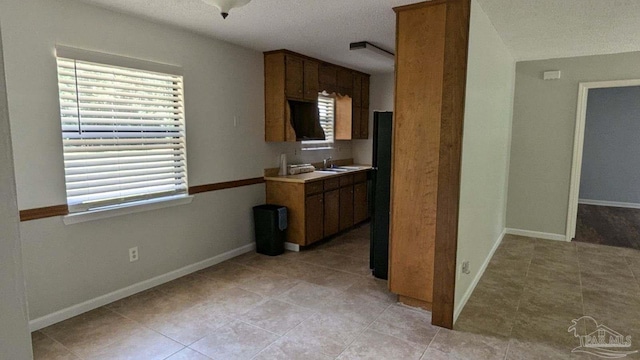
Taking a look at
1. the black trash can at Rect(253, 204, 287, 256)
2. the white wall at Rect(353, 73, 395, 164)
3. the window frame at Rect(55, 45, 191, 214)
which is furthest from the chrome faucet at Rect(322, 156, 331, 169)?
the window frame at Rect(55, 45, 191, 214)

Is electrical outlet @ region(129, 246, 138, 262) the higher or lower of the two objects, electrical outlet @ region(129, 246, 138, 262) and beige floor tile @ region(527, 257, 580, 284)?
the higher

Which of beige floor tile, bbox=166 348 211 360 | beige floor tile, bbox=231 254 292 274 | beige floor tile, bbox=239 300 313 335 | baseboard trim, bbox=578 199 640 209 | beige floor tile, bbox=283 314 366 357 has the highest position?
baseboard trim, bbox=578 199 640 209

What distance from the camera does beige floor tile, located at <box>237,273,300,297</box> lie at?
3.29 metres

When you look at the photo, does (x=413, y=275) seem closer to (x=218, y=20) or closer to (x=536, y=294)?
(x=536, y=294)

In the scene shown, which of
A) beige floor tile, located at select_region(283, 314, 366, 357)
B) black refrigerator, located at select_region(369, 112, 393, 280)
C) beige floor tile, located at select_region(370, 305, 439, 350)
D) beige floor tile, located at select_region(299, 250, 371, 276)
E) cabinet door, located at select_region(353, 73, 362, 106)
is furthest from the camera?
cabinet door, located at select_region(353, 73, 362, 106)

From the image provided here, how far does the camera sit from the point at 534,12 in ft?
9.52

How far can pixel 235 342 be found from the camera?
250cm

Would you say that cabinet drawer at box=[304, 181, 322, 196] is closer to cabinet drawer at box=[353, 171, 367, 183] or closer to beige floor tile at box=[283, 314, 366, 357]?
cabinet drawer at box=[353, 171, 367, 183]

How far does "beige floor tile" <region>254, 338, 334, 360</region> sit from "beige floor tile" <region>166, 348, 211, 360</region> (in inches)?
13.8

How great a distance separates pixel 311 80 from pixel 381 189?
2.04 metres

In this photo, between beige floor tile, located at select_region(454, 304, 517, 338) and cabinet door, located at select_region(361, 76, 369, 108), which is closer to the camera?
beige floor tile, located at select_region(454, 304, 517, 338)

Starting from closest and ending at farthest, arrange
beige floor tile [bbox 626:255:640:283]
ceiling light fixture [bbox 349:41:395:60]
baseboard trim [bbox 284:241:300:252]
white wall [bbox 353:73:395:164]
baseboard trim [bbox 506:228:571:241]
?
beige floor tile [bbox 626:255:640:283] → ceiling light fixture [bbox 349:41:395:60] → baseboard trim [bbox 284:241:300:252] → baseboard trim [bbox 506:228:571:241] → white wall [bbox 353:73:395:164]

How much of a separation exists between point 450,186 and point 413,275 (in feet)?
2.69

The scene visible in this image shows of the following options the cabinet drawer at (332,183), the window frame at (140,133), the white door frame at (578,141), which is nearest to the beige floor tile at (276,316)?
the window frame at (140,133)
